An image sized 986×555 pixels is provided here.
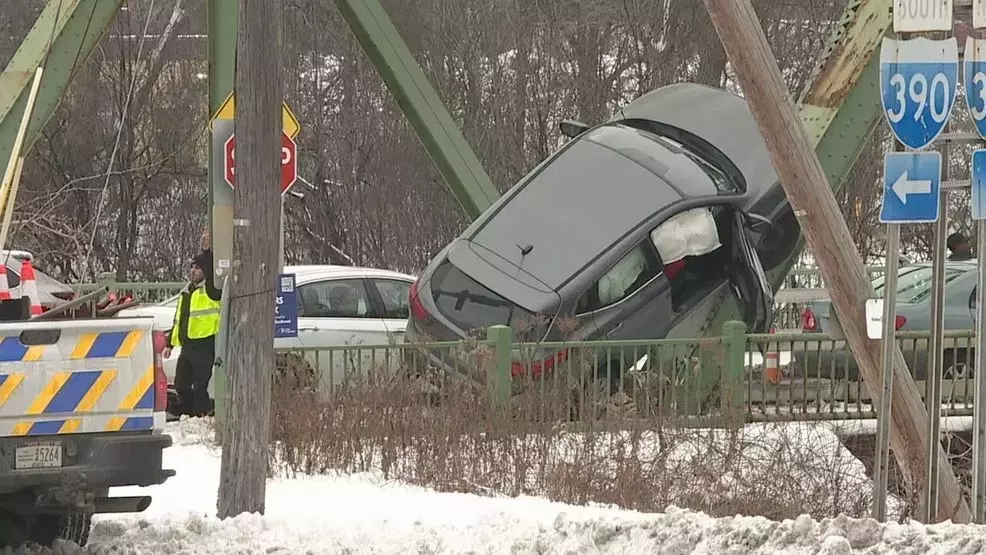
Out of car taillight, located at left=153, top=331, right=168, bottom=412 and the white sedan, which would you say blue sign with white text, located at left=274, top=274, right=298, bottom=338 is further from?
car taillight, located at left=153, top=331, right=168, bottom=412

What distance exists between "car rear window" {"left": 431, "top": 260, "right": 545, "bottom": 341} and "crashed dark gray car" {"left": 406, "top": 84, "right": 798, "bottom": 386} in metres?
0.01

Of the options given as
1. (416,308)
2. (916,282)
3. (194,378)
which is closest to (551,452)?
(416,308)

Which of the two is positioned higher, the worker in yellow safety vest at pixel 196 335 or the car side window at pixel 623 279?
the car side window at pixel 623 279

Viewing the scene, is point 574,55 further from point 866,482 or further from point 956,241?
point 866,482

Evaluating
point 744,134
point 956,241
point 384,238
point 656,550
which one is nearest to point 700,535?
point 656,550

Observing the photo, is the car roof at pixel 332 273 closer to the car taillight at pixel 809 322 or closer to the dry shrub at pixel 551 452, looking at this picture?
the dry shrub at pixel 551 452

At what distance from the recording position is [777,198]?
12.9 m

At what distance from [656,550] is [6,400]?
10.8ft

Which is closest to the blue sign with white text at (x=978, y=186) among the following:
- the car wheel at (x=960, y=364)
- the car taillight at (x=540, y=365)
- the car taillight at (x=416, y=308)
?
the car taillight at (x=540, y=365)

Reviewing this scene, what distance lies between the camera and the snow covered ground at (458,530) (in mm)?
6316

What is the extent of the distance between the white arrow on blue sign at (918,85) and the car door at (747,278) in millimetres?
5972

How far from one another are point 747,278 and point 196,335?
535 cm

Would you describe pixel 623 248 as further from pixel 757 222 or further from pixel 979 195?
pixel 979 195

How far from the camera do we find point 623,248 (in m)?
12.3
